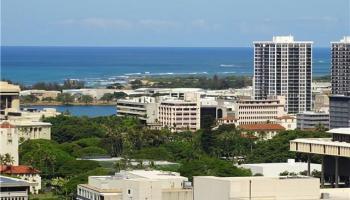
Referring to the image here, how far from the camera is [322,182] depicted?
46.7 meters

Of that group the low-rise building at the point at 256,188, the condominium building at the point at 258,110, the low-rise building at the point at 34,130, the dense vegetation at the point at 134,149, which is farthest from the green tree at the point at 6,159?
the condominium building at the point at 258,110

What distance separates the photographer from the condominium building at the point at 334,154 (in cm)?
4734

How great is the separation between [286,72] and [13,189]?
75813 mm

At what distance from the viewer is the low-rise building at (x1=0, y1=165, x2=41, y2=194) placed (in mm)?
59353

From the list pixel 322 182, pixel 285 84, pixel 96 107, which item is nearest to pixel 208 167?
pixel 322 182

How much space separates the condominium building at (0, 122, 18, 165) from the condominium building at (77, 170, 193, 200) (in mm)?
22244

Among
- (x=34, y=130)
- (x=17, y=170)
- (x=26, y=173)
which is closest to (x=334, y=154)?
(x=26, y=173)

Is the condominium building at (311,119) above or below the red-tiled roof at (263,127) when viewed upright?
above

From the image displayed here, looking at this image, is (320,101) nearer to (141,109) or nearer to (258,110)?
(258,110)

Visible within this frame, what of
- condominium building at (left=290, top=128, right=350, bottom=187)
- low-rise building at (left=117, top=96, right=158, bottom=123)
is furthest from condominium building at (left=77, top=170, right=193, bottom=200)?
low-rise building at (left=117, top=96, right=158, bottom=123)

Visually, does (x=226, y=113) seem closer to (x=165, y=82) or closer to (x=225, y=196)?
(x=165, y=82)

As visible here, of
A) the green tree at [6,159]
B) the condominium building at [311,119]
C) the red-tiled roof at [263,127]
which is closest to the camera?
the green tree at [6,159]

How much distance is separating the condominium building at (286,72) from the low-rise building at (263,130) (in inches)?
830

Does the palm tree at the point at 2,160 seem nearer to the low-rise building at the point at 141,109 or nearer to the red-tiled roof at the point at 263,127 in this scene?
the red-tiled roof at the point at 263,127
